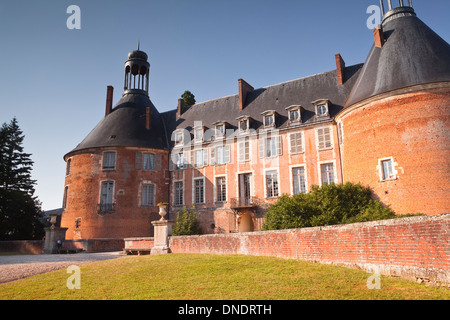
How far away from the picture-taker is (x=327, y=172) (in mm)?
20656

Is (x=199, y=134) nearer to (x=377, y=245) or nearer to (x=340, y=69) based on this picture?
(x=340, y=69)

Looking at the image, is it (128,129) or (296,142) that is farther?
(128,129)

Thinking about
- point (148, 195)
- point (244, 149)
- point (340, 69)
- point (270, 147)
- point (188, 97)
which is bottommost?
point (148, 195)

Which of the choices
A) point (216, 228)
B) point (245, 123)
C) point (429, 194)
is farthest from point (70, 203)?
point (429, 194)

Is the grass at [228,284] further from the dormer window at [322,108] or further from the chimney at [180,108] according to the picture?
the chimney at [180,108]

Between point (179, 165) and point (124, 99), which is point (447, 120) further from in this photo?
point (124, 99)

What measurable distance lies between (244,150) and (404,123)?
34.2 ft

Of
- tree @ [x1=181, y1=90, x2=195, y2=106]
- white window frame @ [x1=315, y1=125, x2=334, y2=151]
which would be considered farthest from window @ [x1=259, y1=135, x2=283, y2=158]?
tree @ [x1=181, y1=90, x2=195, y2=106]

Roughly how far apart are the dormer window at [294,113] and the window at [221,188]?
6171 mm

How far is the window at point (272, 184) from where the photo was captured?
22297mm

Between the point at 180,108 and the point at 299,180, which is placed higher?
the point at 180,108

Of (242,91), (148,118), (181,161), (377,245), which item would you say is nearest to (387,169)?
(377,245)

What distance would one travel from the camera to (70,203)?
26.4m

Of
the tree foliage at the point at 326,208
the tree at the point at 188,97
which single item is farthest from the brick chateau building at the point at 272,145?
the tree at the point at 188,97
